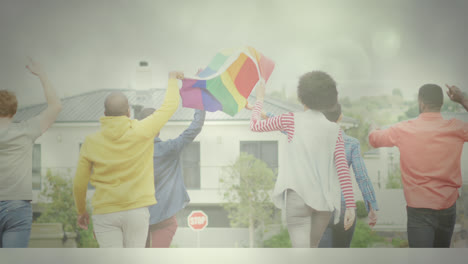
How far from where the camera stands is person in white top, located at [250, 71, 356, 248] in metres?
3.90

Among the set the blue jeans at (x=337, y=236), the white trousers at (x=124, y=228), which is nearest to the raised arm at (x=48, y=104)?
the white trousers at (x=124, y=228)

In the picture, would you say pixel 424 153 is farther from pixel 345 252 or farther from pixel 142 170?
pixel 142 170

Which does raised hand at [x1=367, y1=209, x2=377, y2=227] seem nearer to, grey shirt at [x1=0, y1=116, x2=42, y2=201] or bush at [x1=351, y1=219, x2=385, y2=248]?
bush at [x1=351, y1=219, x2=385, y2=248]

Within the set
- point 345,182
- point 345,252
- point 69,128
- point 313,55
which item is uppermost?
point 313,55

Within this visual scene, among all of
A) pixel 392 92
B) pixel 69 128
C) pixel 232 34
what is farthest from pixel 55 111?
pixel 392 92

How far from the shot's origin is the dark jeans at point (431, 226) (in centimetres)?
397

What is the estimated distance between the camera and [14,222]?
4191 mm

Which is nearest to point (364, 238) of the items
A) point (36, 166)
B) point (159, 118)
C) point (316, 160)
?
point (316, 160)

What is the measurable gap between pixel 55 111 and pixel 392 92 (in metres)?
2.97

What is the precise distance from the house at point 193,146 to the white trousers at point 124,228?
0.29 metres

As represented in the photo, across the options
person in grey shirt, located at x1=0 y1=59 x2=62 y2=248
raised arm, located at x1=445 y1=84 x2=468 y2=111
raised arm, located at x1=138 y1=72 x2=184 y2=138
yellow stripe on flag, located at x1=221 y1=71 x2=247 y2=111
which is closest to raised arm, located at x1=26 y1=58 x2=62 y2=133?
person in grey shirt, located at x1=0 y1=59 x2=62 y2=248

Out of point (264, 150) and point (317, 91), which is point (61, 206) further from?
point (317, 91)

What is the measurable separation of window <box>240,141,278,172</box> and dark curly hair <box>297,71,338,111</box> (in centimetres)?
46

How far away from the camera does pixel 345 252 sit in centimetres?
399
